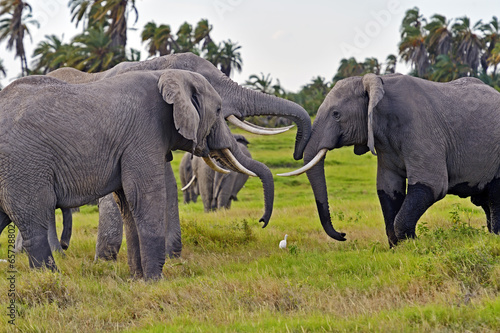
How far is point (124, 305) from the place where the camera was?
6035 millimetres

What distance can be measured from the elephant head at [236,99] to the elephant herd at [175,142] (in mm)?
15

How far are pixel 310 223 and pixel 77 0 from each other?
30.0m

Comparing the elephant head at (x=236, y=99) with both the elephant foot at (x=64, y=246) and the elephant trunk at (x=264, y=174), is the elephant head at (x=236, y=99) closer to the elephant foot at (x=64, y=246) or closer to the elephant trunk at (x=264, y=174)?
the elephant trunk at (x=264, y=174)

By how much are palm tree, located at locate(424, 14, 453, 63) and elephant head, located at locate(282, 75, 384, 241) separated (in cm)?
4359

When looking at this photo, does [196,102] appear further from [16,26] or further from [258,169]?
[16,26]

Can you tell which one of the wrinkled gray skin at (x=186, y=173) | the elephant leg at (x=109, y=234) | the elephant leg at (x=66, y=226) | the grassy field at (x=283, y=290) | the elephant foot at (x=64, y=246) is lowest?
the wrinkled gray skin at (x=186, y=173)

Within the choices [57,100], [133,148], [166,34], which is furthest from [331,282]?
[166,34]

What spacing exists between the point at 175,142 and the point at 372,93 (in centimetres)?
234

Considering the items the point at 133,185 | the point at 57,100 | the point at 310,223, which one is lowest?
the point at 310,223

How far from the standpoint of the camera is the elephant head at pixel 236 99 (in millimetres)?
8398

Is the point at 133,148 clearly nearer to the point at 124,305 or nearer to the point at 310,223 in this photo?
the point at 124,305

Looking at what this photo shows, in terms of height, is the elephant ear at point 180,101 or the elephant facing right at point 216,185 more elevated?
the elephant ear at point 180,101

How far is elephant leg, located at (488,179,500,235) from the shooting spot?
332 inches

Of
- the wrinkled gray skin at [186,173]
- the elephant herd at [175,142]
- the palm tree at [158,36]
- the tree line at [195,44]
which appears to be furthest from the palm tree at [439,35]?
the elephant herd at [175,142]
